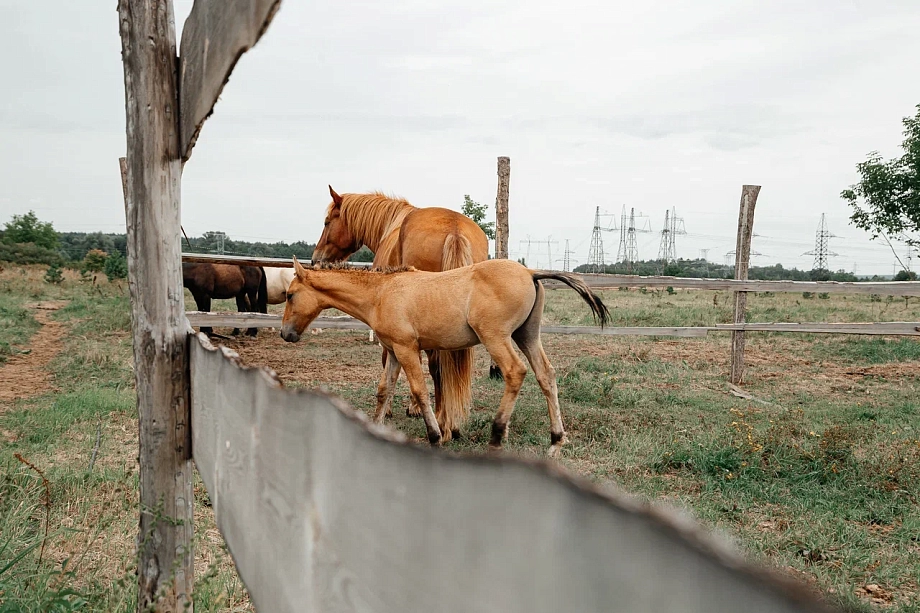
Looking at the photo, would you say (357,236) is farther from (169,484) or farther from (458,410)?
(169,484)

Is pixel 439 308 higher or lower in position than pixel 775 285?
lower

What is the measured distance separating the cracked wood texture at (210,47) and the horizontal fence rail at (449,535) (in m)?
0.51

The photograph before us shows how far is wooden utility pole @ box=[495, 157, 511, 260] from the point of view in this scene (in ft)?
28.1

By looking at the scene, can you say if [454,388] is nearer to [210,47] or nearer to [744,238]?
[210,47]

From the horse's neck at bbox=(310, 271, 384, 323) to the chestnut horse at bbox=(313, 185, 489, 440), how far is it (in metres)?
0.38

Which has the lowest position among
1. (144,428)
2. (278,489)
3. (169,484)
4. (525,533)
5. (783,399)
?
(783,399)

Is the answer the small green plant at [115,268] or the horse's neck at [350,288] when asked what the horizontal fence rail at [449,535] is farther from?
the small green plant at [115,268]

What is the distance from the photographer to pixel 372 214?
22.4ft

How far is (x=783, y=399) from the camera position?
281 inches

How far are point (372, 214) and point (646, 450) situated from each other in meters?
3.86

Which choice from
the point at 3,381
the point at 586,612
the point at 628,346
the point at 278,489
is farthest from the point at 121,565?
the point at 628,346

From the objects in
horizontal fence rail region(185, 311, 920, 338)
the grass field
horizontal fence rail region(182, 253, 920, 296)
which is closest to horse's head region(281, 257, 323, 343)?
the grass field

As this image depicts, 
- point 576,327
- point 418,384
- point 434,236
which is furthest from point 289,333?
point 576,327

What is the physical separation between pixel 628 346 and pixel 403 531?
1061 centimetres
